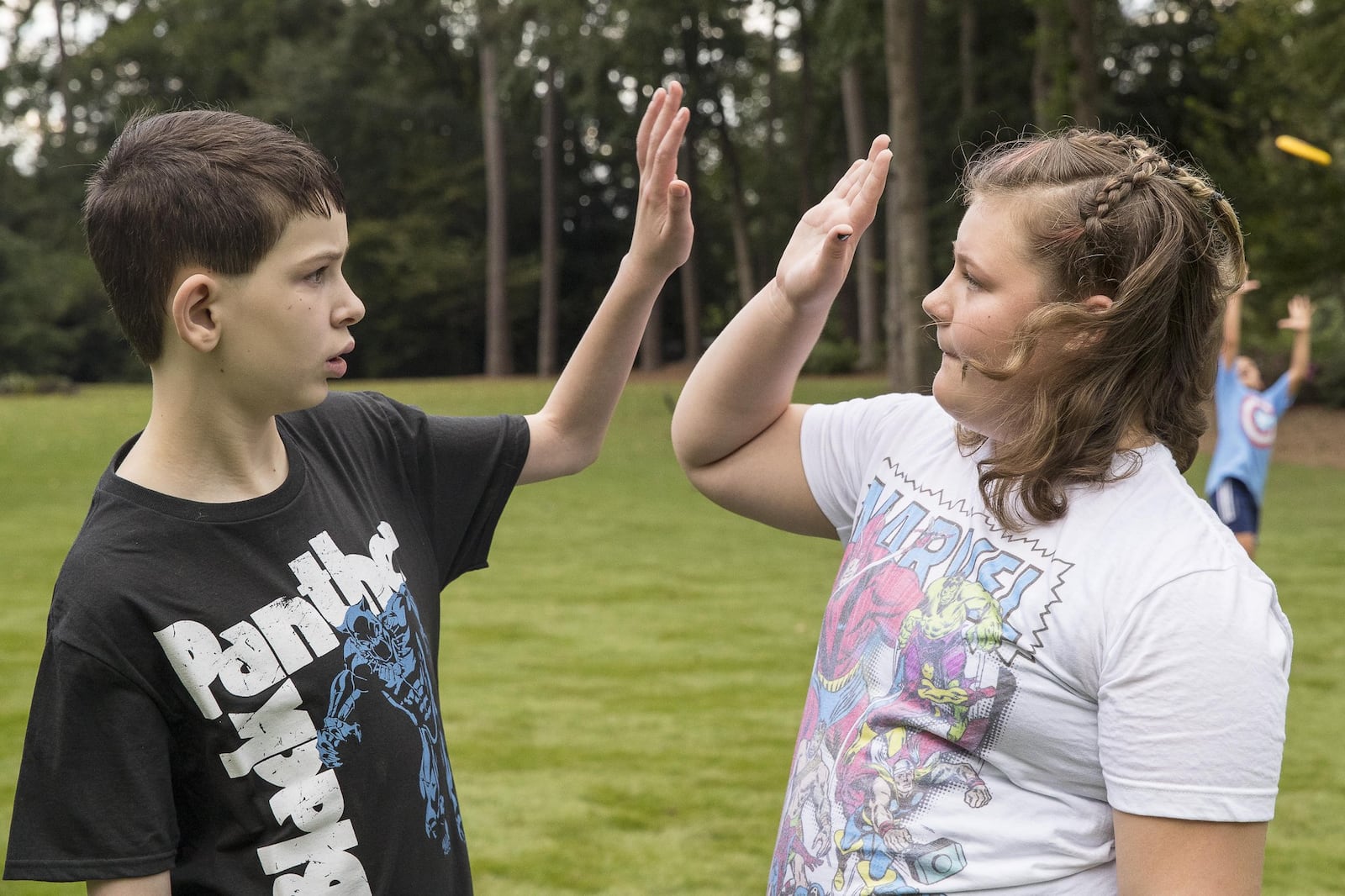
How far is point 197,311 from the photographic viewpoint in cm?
178

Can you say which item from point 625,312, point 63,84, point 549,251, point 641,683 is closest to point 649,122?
point 625,312

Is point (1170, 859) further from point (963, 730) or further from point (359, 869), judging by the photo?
point (359, 869)

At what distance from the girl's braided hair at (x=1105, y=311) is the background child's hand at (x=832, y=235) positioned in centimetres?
24

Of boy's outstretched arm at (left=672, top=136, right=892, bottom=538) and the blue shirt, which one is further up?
boy's outstretched arm at (left=672, top=136, right=892, bottom=538)

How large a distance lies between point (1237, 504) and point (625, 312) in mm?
7125

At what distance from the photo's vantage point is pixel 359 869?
1.82 metres

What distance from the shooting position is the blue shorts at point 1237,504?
8.27m

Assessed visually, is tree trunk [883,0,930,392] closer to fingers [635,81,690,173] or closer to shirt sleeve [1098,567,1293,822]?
fingers [635,81,690,173]

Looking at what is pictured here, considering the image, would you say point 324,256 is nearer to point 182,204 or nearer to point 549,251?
point 182,204

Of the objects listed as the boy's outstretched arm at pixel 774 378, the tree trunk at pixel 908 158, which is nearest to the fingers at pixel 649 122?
the boy's outstretched arm at pixel 774 378

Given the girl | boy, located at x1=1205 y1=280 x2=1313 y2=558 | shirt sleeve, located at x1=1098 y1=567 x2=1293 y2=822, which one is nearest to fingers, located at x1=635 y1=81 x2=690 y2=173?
the girl

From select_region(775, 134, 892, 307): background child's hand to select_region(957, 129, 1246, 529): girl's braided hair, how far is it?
0.80 feet

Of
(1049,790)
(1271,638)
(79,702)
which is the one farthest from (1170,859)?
(79,702)

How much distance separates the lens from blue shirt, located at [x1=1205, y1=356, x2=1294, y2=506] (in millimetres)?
8188
